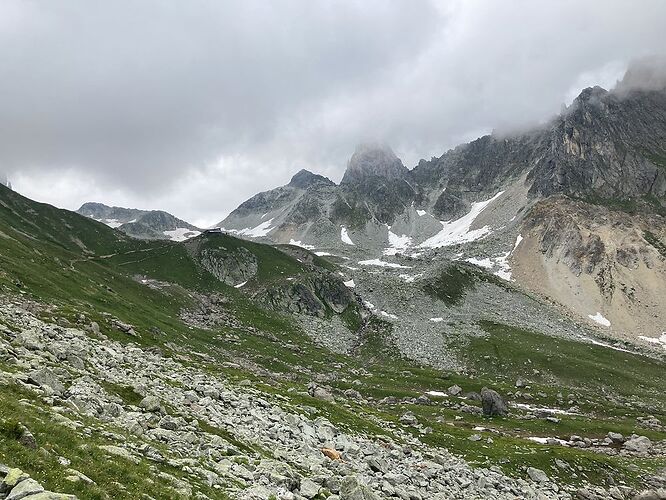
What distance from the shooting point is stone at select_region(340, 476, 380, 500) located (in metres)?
22.2

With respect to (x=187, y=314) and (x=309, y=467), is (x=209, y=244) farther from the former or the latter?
(x=309, y=467)

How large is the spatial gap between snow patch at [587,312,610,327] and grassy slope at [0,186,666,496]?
5181 centimetres

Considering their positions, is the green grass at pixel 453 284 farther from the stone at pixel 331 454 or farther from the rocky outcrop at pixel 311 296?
the stone at pixel 331 454

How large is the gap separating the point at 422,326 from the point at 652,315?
384ft

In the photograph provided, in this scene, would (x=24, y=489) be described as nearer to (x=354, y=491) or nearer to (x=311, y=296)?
(x=354, y=491)

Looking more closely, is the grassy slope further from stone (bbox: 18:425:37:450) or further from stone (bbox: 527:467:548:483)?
stone (bbox: 18:425:37:450)

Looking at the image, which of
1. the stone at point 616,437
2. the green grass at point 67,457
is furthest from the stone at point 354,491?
the stone at point 616,437

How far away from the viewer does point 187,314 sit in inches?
4924

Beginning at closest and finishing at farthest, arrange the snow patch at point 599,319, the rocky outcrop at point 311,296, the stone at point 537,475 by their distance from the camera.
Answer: the stone at point 537,475 → the rocky outcrop at point 311,296 → the snow patch at point 599,319

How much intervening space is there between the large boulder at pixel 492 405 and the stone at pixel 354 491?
66902 mm

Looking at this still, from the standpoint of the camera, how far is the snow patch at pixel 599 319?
18701 cm

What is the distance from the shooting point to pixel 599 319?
190m

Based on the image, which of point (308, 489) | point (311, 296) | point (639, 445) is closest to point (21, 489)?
point (308, 489)

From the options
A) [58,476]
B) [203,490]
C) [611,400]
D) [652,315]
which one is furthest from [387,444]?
[652,315]
